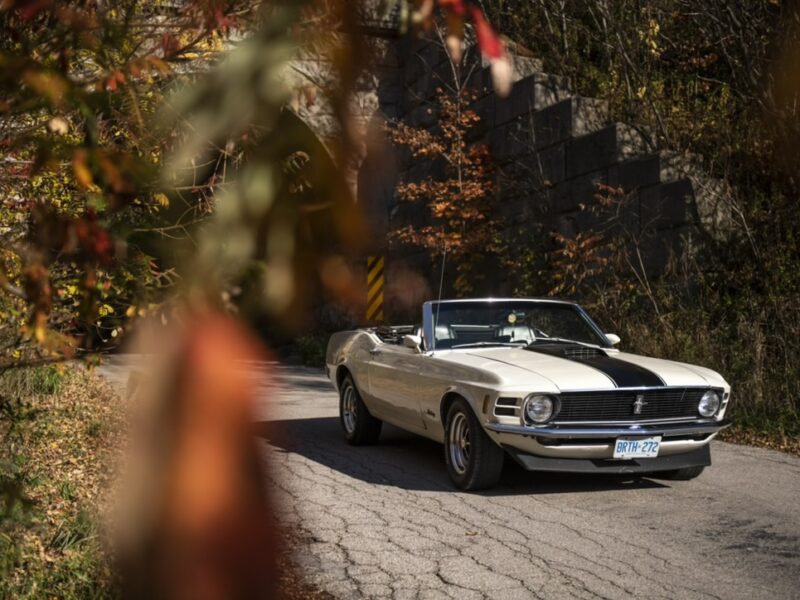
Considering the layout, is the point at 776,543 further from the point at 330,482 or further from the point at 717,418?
the point at 330,482

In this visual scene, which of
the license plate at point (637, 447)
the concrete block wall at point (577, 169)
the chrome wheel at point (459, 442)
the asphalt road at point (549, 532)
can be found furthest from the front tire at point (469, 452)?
the concrete block wall at point (577, 169)

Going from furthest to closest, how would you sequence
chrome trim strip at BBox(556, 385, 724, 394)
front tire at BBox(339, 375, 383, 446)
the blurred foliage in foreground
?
1. the blurred foliage in foreground
2. front tire at BBox(339, 375, 383, 446)
3. chrome trim strip at BBox(556, 385, 724, 394)

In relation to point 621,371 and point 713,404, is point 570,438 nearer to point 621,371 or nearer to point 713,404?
point 621,371

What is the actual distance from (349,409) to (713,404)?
3465 mm

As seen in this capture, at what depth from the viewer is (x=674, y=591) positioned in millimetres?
5137

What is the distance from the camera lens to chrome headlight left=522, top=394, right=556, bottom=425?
23.7 feet

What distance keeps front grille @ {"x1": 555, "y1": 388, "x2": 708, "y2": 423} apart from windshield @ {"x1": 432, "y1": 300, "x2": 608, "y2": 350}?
140cm

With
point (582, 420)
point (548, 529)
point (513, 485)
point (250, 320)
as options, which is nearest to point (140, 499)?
point (250, 320)

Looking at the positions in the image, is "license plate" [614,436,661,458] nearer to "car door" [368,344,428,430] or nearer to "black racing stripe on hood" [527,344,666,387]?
"black racing stripe on hood" [527,344,666,387]

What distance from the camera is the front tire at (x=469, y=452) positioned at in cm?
738

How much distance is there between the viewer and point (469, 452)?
750cm

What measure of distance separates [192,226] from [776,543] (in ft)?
19.7

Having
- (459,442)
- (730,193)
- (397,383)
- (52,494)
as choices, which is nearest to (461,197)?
(730,193)

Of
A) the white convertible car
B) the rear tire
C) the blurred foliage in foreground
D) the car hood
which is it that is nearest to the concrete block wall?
the blurred foliage in foreground
